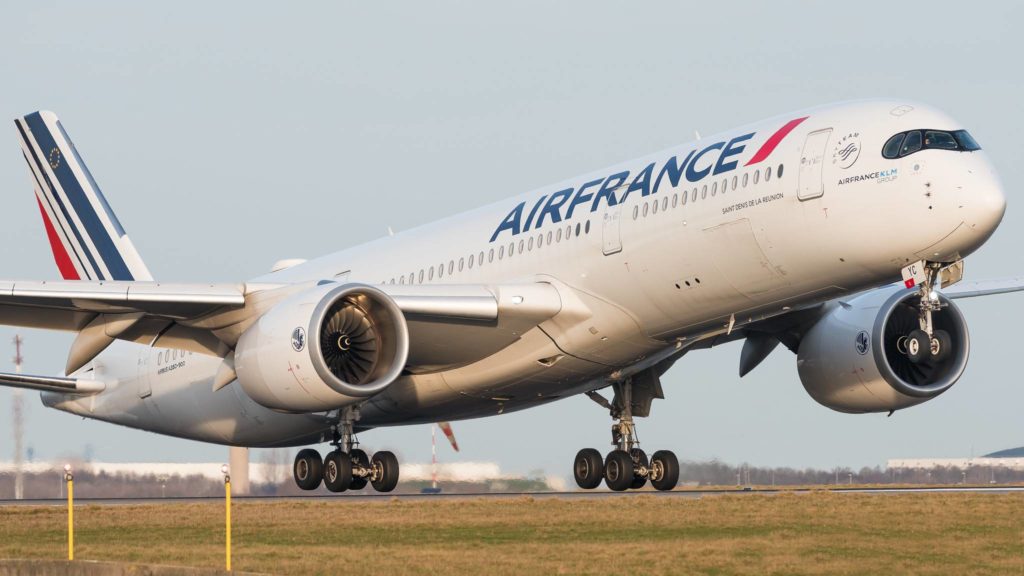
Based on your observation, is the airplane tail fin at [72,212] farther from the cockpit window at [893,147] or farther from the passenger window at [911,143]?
the passenger window at [911,143]

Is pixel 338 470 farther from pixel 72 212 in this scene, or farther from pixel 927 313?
pixel 72 212

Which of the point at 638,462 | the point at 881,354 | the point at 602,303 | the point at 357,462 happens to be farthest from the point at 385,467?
the point at 881,354

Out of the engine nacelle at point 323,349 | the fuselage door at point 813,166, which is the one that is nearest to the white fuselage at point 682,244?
the fuselage door at point 813,166

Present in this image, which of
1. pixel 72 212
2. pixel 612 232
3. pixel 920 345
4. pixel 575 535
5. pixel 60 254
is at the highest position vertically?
pixel 72 212

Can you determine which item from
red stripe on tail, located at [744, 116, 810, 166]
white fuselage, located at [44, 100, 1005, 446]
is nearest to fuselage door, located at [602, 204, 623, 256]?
white fuselage, located at [44, 100, 1005, 446]

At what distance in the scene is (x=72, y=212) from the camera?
40625 millimetres

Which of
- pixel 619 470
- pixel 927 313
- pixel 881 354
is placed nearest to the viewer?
pixel 927 313

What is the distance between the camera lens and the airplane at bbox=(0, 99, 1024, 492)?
2422 cm

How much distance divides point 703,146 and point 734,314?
296 centimetres

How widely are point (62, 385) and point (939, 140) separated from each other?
22970mm

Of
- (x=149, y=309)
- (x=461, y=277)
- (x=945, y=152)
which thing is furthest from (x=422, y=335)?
(x=945, y=152)

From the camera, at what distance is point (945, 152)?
23609 millimetres

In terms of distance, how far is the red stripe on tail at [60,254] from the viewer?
40.2 metres

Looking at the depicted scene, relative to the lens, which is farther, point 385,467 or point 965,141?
point 385,467
